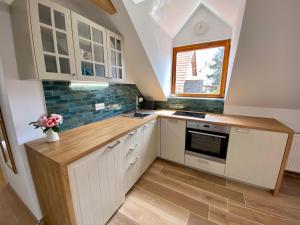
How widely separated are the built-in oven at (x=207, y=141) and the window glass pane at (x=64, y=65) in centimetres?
166

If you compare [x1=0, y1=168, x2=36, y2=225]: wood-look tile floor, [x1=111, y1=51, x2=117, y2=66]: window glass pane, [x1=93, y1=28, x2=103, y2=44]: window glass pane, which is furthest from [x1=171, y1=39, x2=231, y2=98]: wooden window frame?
[x1=0, y1=168, x2=36, y2=225]: wood-look tile floor

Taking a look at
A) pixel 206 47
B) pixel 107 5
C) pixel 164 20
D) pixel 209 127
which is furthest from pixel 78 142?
pixel 206 47

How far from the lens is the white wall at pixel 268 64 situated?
1.18 metres

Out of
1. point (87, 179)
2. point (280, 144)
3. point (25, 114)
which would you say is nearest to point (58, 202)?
point (87, 179)

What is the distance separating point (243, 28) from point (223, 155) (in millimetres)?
1566

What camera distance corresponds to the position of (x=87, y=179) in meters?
1.06

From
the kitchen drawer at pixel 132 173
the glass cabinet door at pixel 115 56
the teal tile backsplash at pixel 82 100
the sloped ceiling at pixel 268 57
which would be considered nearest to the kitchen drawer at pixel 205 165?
the kitchen drawer at pixel 132 173

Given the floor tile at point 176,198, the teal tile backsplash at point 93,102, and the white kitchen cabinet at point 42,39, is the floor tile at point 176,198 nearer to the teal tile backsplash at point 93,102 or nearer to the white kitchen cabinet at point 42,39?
the teal tile backsplash at point 93,102

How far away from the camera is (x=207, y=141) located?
196 centimetres

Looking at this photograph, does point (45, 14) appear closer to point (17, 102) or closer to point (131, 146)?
point (17, 102)

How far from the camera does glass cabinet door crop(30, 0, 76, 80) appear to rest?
3.25 ft

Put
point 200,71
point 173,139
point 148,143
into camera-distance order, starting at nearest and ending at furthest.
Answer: point 148,143 → point 173,139 → point 200,71

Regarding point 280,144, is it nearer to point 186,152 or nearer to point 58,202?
point 186,152

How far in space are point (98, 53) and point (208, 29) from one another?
186 cm
